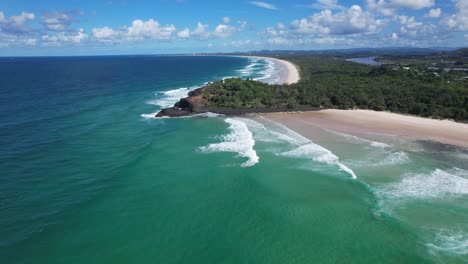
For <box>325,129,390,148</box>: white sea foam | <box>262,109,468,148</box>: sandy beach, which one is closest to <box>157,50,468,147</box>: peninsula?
<box>262,109,468,148</box>: sandy beach

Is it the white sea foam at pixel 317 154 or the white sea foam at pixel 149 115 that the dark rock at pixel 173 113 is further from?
the white sea foam at pixel 317 154

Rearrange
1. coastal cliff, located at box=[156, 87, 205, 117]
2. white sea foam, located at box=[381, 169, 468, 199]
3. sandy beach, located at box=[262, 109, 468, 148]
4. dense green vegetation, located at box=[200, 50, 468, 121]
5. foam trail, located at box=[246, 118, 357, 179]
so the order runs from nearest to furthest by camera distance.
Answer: white sea foam, located at box=[381, 169, 468, 199] → foam trail, located at box=[246, 118, 357, 179] → sandy beach, located at box=[262, 109, 468, 148] → dense green vegetation, located at box=[200, 50, 468, 121] → coastal cliff, located at box=[156, 87, 205, 117]

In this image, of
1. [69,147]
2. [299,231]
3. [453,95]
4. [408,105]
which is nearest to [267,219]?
[299,231]

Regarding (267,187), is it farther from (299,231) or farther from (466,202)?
(466,202)

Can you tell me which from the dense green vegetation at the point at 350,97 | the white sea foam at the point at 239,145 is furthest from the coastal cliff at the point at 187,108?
the white sea foam at the point at 239,145

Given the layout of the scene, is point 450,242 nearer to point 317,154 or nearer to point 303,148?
point 317,154

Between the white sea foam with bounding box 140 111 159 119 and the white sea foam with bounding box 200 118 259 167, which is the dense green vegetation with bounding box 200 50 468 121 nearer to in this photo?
the white sea foam with bounding box 140 111 159 119

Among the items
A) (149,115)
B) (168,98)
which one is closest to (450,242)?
(149,115)
